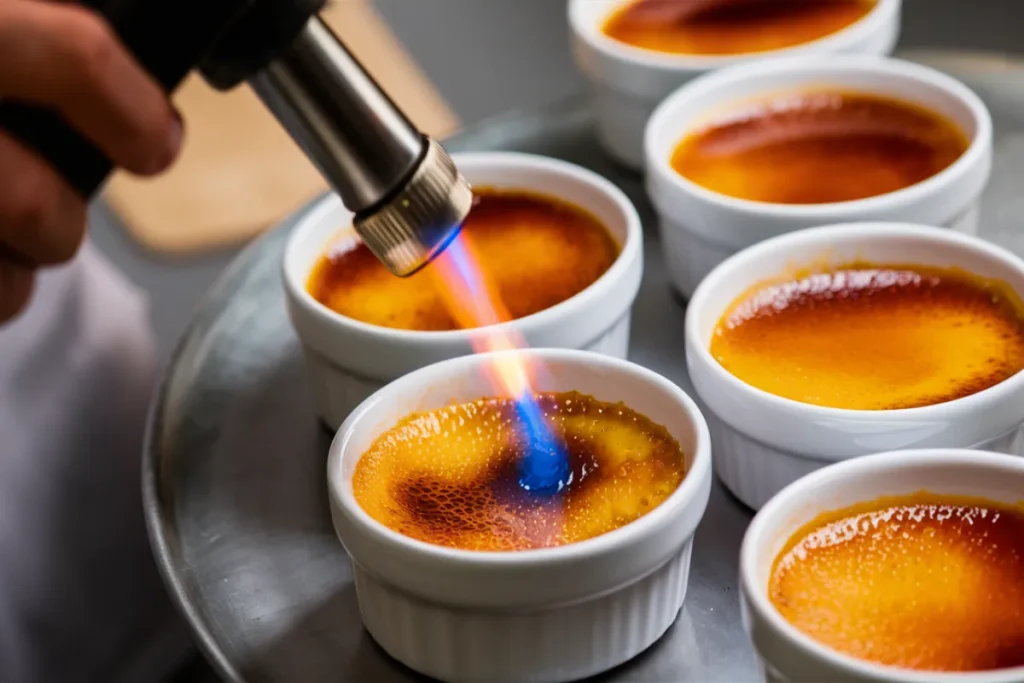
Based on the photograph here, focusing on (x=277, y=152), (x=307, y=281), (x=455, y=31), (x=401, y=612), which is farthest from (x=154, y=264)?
(x=401, y=612)

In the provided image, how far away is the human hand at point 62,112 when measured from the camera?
759mm

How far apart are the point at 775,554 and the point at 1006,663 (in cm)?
14

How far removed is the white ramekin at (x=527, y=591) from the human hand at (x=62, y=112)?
0.22m

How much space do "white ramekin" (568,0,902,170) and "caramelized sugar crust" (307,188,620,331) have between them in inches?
7.8

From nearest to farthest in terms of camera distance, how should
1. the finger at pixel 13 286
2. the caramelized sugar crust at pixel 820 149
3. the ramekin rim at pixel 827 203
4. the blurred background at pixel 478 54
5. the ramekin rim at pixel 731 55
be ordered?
the finger at pixel 13 286
the ramekin rim at pixel 827 203
the caramelized sugar crust at pixel 820 149
the ramekin rim at pixel 731 55
the blurred background at pixel 478 54

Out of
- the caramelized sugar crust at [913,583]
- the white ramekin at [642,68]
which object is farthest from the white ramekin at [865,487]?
the white ramekin at [642,68]

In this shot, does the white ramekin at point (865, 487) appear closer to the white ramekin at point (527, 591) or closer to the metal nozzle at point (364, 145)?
the white ramekin at point (527, 591)

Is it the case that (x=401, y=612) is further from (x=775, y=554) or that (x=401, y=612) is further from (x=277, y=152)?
(x=277, y=152)

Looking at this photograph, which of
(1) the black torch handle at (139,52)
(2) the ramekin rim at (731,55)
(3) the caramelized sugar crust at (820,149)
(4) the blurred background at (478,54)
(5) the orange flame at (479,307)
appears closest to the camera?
(1) the black torch handle at (139,52)

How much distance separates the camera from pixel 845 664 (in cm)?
69

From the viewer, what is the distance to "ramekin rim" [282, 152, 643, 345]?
1009 mm

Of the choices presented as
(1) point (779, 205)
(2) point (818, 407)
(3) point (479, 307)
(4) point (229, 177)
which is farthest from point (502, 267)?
(4) point (229, 177)

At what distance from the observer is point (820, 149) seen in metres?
1.29

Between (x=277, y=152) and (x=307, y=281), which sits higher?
(x=307, y=281)
